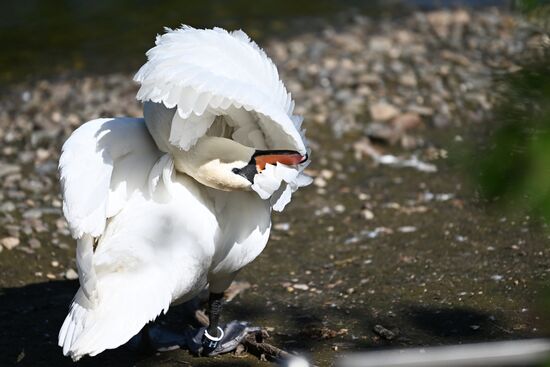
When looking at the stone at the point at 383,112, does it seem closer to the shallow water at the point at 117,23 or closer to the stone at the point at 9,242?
the shallow water at the point at 117,23

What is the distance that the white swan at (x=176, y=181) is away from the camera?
3.49m

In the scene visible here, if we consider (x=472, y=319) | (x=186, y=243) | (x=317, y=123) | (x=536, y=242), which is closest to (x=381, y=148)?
(x=317, y=123)

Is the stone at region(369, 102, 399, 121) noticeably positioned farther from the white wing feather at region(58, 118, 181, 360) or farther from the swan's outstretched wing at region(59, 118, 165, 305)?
the white wing feather at region(58, 118, 181, 360)

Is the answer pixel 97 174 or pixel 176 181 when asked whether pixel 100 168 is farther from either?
pixel 176 181

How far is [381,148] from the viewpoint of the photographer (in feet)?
22.1

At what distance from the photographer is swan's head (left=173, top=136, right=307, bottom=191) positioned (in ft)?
12.4

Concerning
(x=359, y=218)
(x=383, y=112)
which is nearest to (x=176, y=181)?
(x=359, y=218)

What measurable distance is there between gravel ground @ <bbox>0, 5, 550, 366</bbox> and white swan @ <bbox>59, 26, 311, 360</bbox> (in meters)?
0.67

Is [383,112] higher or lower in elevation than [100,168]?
lower

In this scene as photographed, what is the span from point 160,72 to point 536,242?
2442 millimetres

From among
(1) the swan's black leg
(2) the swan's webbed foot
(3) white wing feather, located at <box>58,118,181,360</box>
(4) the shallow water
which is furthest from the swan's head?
(4) the shallow water

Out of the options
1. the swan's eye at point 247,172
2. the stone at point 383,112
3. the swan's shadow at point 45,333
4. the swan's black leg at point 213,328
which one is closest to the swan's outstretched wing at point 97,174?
the swan's eye at point 247,172

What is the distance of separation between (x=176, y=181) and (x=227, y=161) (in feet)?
0.75

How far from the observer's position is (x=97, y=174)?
366 cm
